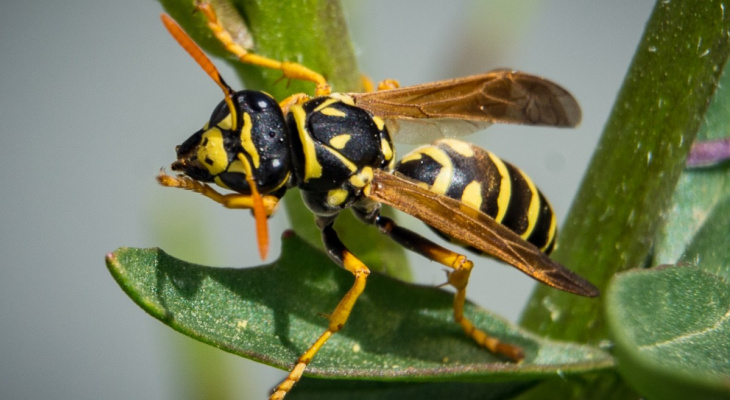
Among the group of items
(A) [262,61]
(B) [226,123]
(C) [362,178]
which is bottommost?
(C) [362,178]

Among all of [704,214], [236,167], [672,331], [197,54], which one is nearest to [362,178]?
[236,167]

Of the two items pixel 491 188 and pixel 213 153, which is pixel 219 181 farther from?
pixel 491 188

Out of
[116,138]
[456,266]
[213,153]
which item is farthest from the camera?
[116,138]

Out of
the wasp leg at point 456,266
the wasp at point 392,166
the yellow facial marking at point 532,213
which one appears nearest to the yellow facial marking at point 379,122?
the wasp at point 392,166

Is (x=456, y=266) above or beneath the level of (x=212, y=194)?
beneath

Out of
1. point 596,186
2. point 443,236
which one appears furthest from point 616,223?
point 443,236

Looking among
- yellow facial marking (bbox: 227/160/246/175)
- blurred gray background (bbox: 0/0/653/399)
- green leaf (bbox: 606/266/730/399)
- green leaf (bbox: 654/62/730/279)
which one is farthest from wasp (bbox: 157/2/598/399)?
blurred gray background (bbox: 0/0/653/399)

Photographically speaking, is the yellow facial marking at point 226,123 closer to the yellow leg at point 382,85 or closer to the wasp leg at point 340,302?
the wasp leg at point 340,302
